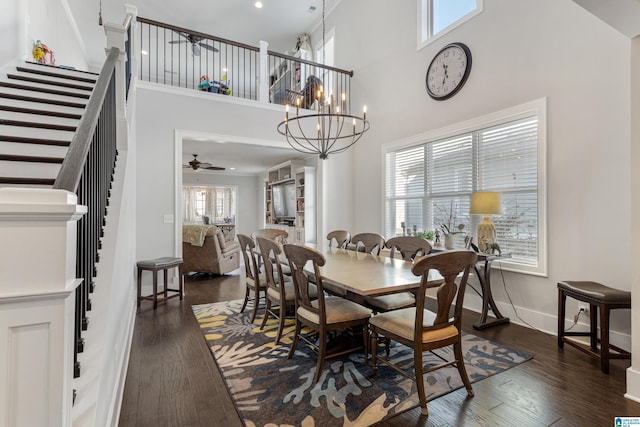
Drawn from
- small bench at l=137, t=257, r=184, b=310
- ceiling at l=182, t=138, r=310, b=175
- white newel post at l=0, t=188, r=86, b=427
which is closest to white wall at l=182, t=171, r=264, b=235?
ceiling at l=182, t=138, r=310, b=175

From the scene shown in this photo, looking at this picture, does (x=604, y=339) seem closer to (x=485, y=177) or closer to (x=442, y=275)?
(x=442, y=275)

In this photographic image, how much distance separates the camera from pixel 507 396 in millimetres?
2084

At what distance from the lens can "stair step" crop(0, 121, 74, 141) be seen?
2.54m

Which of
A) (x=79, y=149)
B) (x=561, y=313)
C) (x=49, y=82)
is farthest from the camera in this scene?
(x=49, y=82)

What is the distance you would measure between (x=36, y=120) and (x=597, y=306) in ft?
16.3

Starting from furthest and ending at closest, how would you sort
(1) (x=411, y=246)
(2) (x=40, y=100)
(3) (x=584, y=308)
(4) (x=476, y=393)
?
1. (1) (x=411, y=246)
2. (2) (x=40, y=100)
3. (3) (x=584, y=308)
4. (4) (x=476, y=393)

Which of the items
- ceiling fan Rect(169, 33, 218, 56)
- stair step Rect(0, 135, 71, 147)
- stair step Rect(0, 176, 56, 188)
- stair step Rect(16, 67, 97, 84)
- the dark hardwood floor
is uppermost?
ceiling fan Rect(169, 33, 218, 56)

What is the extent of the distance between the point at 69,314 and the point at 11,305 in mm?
134

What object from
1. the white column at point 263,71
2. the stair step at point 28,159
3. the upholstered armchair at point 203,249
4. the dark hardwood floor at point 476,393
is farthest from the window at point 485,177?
the stair step at point 28,159

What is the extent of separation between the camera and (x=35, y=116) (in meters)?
2.83

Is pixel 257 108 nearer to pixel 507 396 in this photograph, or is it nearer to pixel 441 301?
pixel 441 301

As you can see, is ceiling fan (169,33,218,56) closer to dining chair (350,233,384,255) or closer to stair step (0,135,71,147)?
stair step (0,135,71,147)

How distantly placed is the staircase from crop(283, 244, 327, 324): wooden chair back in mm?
1723

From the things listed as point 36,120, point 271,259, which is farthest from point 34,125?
point 271,259
